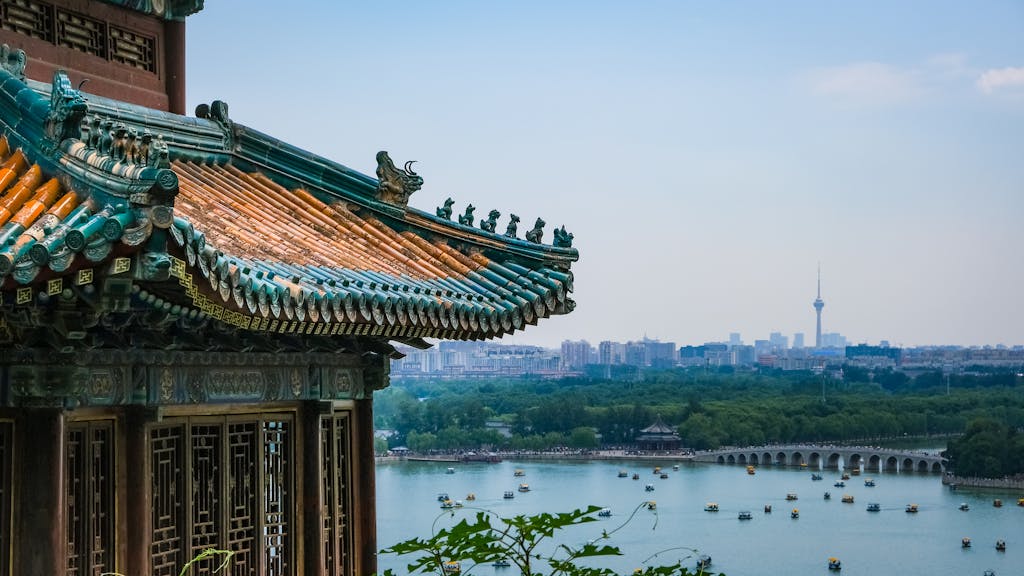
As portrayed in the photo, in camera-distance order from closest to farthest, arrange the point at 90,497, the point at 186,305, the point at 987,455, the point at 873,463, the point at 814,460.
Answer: the point at 186,305 < the point at 90,497 < the point at 987,455 < the point at 873,463 < the point at 814,460

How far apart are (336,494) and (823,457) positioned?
71.8 metres

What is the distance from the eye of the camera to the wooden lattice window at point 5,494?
12.5ft

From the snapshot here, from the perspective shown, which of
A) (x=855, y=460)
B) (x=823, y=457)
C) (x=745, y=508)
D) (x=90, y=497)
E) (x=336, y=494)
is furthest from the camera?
(x=823, y=457)

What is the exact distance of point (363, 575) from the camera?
17.3 feet

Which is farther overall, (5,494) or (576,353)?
(576,353)

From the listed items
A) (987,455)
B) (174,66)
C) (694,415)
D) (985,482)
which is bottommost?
(985,482)

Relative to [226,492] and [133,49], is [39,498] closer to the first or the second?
[226,492]

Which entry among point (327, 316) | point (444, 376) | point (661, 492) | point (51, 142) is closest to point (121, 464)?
point (327, 316)

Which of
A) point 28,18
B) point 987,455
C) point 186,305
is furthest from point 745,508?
point 186,305

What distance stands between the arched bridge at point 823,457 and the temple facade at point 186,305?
221ft

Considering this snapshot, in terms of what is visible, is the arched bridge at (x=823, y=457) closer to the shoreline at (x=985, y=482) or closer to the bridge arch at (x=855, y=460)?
the bridge arch at (x=855, y=460)

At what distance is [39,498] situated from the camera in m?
3.81

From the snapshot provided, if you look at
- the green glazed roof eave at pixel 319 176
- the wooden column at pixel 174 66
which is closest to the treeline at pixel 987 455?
the green glazed roof eave at pixel 319 176

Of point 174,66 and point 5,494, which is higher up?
point 174,66
